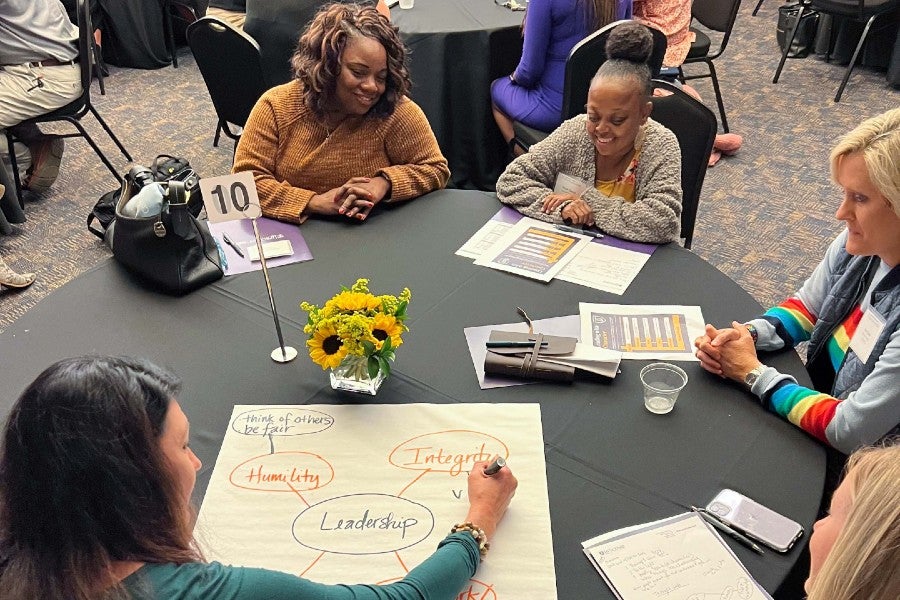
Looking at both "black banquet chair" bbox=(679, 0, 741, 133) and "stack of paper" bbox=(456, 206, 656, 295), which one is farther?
"black banquet chair" bbox=(679, 0, 741, 133)

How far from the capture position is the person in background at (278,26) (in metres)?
3.43

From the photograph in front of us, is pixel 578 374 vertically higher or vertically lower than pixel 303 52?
lower

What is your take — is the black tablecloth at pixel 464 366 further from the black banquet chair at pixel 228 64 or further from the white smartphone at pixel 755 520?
the black banquet chair at pixel 228 64

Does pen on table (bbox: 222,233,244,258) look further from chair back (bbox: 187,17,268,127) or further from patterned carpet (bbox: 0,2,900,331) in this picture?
patterned carpet (bbox: 0,2,900,331)

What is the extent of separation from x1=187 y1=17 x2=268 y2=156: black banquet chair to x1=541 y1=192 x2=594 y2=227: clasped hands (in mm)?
1657

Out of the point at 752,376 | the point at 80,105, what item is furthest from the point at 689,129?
the point at 80,105

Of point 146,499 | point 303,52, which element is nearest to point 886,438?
point 146,499

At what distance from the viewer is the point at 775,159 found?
13.6ft

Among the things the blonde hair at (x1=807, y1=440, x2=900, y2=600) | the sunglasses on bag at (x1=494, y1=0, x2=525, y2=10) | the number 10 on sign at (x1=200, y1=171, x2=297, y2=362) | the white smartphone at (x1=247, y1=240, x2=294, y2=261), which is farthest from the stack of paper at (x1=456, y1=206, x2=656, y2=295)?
the sunglasses on bag at (x1=494, y1=0, x2=525, y2=10)

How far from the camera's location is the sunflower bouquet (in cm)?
143

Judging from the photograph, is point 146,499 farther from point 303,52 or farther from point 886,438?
point 303,52

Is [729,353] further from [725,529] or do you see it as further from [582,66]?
[582,66]

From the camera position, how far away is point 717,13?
13.6ft

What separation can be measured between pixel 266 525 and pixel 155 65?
16.5 ft
